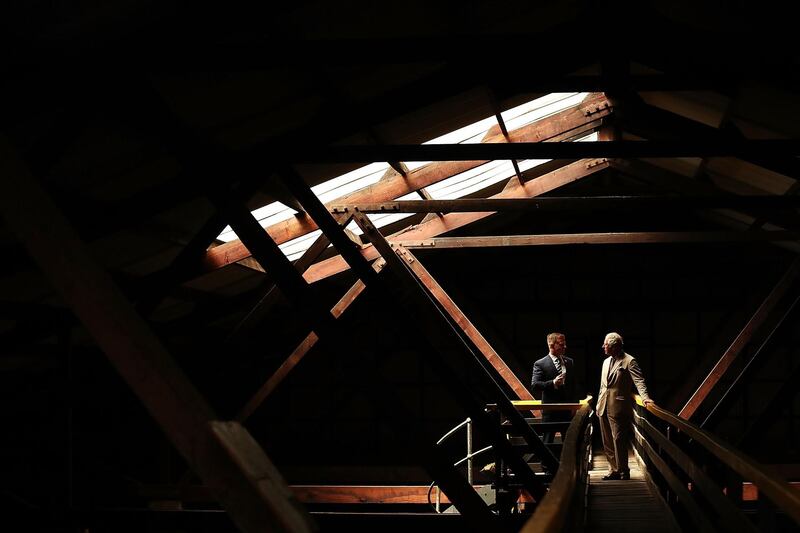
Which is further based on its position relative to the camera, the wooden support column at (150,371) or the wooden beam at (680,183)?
the wooden beam at (680,183)

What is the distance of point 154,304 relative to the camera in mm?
6012

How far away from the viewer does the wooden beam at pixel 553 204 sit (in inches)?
339

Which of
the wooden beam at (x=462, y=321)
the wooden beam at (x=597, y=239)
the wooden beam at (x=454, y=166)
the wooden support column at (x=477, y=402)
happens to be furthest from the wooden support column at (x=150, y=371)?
the wooden beam at (x=597, y=239)

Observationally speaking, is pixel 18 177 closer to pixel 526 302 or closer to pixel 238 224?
pixel 238 224

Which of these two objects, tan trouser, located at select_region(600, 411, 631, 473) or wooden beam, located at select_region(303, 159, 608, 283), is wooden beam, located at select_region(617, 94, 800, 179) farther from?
tan trouser, located at select_region(600, 411, 631, 473)

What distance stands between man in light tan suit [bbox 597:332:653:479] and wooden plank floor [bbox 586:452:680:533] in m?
0.20

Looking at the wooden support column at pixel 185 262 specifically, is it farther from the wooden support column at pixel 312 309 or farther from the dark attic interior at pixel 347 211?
the wooden support column at pixel 312 309

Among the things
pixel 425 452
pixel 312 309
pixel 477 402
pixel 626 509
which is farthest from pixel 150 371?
pixel 477 402

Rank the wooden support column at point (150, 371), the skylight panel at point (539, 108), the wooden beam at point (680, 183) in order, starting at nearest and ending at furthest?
the wooden support column at point (150, 371) → the skylight panel at point (539, 108) → the wooden beam at point (680, 183)

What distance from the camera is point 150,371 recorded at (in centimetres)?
321

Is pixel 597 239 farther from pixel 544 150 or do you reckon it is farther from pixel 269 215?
pixel 544 150

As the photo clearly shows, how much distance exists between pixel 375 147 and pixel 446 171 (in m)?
3.22

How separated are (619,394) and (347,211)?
10.4ft

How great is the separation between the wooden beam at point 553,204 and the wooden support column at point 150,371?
5.47 meters
